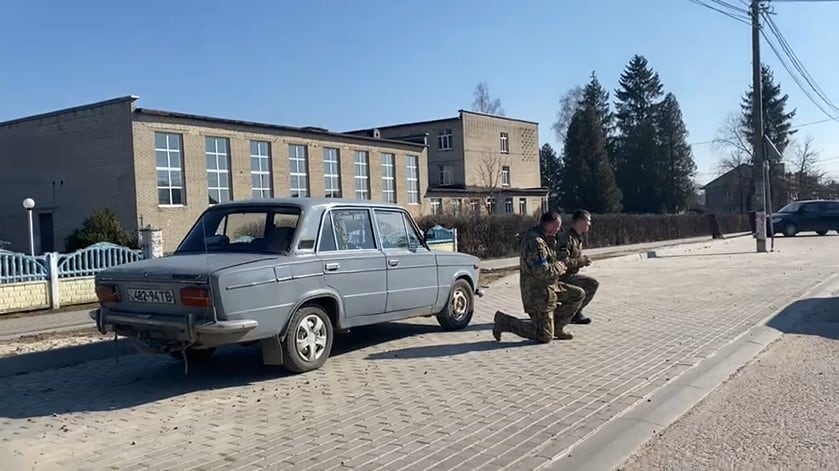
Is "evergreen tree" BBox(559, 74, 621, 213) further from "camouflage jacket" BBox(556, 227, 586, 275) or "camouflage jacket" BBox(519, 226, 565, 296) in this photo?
"camouflage jacket" BBox(519, 226, 565, 296)

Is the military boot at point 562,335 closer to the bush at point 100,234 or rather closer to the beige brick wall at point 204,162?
the bush at point 100,234

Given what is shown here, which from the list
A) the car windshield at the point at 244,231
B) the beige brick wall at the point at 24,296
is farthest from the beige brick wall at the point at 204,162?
the car windshield at the point at 244,231

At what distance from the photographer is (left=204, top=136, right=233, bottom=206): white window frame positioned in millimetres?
38812

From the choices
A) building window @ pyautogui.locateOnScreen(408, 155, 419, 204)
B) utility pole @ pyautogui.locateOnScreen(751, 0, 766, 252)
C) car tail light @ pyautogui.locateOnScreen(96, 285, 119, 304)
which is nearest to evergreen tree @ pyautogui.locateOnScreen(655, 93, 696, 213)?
building window @ pyautogui.locateOnScreen(408, 155, 419, 204)

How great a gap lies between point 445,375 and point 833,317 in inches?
260

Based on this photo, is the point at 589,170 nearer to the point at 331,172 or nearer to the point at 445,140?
the point at 445,140

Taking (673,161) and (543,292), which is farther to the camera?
(673,161)

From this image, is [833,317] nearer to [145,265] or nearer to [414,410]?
[414,410]

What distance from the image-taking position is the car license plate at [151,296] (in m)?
6.65

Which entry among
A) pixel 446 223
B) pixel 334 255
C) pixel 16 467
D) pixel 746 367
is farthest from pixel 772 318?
pixel 446 223

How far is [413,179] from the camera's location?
5372 centimetres

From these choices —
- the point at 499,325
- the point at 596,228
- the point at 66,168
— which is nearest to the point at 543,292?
the point at 499,325

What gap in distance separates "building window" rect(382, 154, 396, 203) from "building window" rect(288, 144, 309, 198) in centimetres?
748

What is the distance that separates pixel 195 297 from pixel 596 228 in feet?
110
